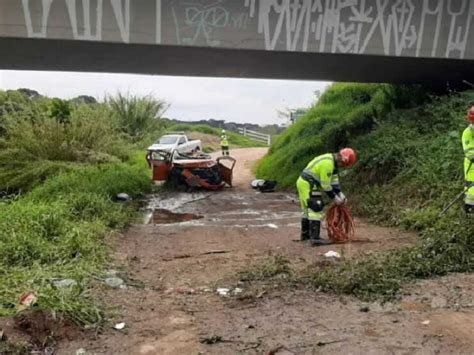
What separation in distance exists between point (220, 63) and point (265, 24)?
227 cm

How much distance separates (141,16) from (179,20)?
74 cm

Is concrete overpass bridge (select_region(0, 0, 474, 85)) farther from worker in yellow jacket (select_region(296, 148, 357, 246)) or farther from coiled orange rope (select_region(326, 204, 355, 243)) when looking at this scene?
coiled orange rope (select_region(326, 204, 355, 243))

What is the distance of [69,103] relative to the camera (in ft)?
68.7

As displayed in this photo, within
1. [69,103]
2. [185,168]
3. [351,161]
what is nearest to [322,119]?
[185,168]

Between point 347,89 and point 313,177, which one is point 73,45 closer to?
point 313,177

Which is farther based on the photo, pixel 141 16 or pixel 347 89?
pixel 347 89

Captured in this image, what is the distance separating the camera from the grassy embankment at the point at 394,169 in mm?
6441

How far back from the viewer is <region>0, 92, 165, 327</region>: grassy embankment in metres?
5.72

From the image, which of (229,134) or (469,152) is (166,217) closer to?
(469,152)

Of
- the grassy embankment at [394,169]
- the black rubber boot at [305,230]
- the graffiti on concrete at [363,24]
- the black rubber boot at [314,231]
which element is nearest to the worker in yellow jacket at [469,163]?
the grassy embankment at [394,169]

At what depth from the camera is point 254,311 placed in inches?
215

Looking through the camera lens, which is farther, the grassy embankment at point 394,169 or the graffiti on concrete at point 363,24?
the graffiti on concrete at point 363,24

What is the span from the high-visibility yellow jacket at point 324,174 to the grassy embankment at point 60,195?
3.34 metres

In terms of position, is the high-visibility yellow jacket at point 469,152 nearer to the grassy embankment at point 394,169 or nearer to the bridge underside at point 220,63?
the grassy embankment at point 394,169
